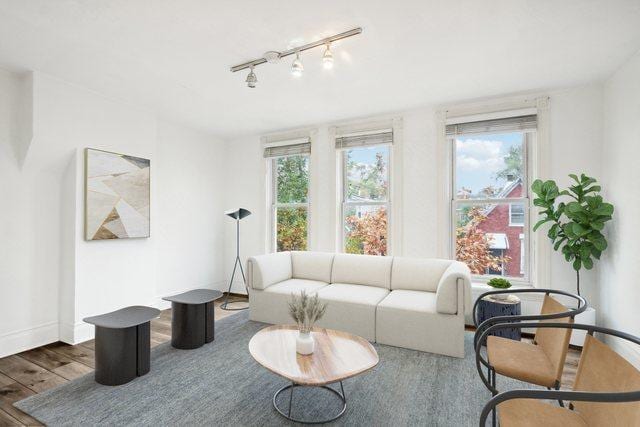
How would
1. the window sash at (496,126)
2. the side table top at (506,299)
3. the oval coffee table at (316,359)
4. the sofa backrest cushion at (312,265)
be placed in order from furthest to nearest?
the sofa backrest cushion at (312,265) → the window sash at (496,126) → the side table top at (506,299) → the oval coffee table at (316,359)

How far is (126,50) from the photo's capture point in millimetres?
2697

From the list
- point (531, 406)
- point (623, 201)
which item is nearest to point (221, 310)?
point (531, 406)

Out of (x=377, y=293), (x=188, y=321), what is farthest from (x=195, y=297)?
(x=377, y=293)

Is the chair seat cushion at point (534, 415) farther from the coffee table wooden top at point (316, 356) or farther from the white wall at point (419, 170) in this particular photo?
the white wall at point (419, 170)

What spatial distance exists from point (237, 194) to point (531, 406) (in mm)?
4810

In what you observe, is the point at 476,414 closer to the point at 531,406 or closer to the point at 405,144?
the point at 531,406

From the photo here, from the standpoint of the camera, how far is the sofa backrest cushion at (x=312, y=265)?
167 inches

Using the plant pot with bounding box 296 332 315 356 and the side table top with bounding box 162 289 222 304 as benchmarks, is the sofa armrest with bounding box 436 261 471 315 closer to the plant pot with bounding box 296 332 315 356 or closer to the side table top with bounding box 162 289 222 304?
the plant pot with bounding box 296 332 315 356

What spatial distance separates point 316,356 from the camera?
221 centimetres

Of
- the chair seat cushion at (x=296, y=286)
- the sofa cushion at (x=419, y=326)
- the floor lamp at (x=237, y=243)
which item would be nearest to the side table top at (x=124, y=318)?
the chair seat cushion at (x=296, y=286)

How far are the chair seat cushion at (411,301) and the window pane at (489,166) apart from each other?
4.44 ft

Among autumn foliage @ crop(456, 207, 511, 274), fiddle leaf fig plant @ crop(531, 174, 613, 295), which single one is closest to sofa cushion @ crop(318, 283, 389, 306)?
autumn foliage @ crop(456, 207, 511, 274)

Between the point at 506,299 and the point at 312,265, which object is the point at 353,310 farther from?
the point at 506,299

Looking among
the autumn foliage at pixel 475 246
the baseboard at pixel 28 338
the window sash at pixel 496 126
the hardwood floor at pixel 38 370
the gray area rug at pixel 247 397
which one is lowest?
the hardwood floor at pixel 38 370
